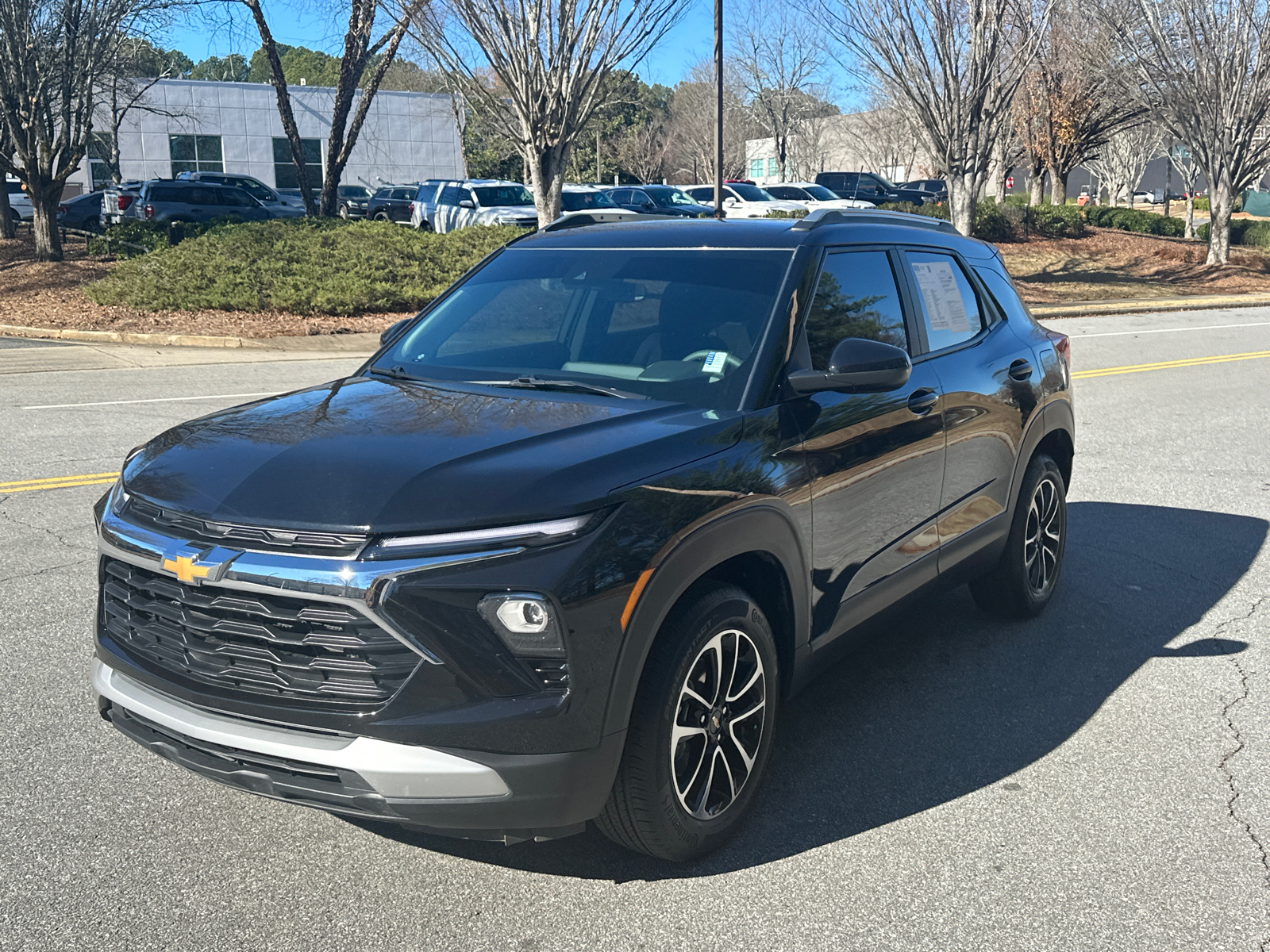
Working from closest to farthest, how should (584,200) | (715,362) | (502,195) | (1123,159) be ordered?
(715,362), (502,195), (584,200), (1123,159)

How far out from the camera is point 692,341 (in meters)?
4.11

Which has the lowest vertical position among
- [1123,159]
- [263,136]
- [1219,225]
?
[1219,225]

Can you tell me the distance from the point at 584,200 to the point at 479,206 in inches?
240

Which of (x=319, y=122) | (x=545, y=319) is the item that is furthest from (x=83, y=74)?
(x=319, y=122)

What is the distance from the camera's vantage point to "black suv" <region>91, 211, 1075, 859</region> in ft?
9.44

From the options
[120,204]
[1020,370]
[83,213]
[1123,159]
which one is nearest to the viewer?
[1020,370]

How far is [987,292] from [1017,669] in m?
1.72

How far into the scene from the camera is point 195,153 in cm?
5588

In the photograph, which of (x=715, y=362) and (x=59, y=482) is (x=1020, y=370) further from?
(x=59, y=482)

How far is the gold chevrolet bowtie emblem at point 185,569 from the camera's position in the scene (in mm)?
2963

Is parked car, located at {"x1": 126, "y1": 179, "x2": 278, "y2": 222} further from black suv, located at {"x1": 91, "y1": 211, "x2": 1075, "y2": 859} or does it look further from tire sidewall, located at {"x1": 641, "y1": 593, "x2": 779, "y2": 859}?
tire sidewall, located at {"x1": 641, "y1": 593, "x2": 779, "y2": 859}

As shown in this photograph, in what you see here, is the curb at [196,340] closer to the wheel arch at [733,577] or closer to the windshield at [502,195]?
the windshield at [502,195]

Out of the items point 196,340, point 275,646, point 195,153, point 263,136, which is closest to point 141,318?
point 196,340

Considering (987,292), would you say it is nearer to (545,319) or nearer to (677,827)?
(545,319)
